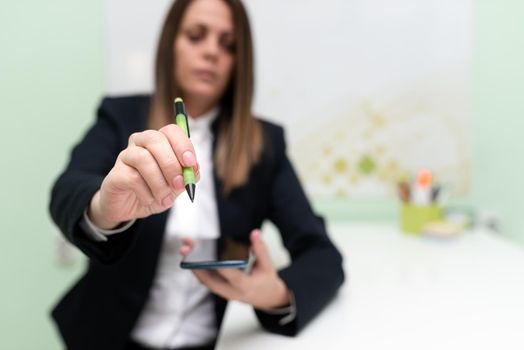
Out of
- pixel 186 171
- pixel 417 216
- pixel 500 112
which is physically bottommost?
pixel 417 216

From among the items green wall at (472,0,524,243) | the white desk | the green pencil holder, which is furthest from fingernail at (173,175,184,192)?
green wall at (472,0,524,243)

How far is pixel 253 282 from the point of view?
1.78 ft

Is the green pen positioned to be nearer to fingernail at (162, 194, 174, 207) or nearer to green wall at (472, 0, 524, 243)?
fingernail at (162, 194, 174, 207)

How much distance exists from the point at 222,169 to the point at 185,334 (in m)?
0.29

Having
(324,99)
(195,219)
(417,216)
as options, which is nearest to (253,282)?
(195,219)

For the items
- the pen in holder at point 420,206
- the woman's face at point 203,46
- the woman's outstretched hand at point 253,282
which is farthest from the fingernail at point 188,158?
the pen in holder at point 420,206

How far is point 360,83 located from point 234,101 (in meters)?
0.49

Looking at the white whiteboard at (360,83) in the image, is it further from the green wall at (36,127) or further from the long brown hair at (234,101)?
the long brown hair at (234,101)

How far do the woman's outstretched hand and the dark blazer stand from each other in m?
0.02

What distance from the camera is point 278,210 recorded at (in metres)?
0.82

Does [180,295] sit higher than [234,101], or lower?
lower

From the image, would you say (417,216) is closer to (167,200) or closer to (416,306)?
(416,306)

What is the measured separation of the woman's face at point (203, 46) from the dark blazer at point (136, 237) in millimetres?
88

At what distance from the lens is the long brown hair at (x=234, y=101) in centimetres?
79
